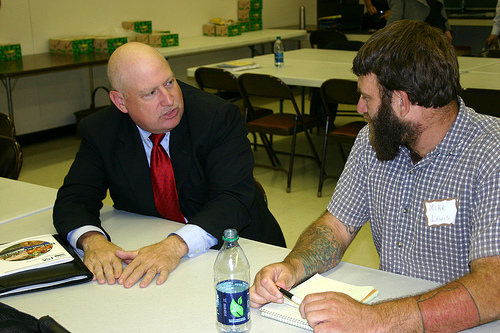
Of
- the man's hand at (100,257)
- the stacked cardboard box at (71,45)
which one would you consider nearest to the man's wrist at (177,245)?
the man's hand at (100,257)

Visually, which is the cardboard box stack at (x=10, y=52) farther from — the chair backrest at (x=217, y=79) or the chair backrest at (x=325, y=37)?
the chair backrest at (x=325, y=37)

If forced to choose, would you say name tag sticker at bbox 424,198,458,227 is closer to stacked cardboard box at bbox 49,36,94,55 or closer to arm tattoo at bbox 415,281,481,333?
arm tattoo at bbox 415,281,481,333

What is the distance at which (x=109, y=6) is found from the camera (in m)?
6.46

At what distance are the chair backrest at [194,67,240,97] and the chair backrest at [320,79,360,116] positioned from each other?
0.79 m

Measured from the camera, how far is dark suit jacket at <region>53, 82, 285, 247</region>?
6.47 feet

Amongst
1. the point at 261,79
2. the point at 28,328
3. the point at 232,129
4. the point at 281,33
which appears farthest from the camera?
the point at 281,33

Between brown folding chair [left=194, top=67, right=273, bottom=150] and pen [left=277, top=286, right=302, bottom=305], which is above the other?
brown folding chair [left=194, top=67, right=273, bottom=150]

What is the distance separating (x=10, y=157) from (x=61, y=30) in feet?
12.6

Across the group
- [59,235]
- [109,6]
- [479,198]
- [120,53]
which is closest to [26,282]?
[59,235]

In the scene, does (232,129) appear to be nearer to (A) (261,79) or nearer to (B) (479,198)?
(B) (479,198)

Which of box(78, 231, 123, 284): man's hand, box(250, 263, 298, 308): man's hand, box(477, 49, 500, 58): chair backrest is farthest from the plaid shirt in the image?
box(477, 49, 500, 58): chair backrest

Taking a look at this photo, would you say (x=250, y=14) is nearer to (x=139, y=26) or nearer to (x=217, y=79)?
(x=139, y=26)

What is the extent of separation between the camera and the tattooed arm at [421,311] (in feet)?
4.08

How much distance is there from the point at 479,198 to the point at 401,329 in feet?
1.37
